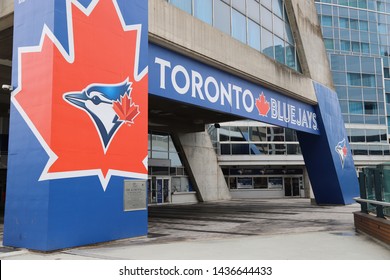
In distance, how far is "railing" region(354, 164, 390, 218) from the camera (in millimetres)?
10062

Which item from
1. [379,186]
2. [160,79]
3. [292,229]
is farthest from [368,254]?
[160,79]

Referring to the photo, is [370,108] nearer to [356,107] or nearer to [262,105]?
[356,107]

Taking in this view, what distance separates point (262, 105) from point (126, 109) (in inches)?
370

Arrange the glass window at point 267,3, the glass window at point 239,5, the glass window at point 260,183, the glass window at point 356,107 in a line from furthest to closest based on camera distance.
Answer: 1. the glass window at point 356,107
2. the glass window at point 260,183
3. the glass window at point 267,3
4. the glass window at point 239,5

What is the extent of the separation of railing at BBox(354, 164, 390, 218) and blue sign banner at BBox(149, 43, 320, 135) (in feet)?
20.2

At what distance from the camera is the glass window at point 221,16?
1666cm

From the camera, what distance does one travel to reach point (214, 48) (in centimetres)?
1541

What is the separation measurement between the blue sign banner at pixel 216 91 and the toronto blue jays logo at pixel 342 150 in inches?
151

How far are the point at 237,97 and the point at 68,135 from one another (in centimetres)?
926

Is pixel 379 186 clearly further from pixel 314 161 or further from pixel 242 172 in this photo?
pixel 242 172

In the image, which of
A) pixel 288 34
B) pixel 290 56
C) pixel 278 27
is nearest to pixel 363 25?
pixel 288 34

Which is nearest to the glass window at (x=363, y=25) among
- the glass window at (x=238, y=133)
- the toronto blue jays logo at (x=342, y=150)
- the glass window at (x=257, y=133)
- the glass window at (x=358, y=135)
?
the glass window at (x=358, y=135)

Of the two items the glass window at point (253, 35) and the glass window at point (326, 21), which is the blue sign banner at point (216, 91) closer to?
the glass window at point (253, 35)

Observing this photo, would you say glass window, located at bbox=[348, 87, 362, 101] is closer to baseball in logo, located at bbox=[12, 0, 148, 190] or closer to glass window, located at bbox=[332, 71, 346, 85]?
glass window, located at bbox=[332, 71, 346, 85]
